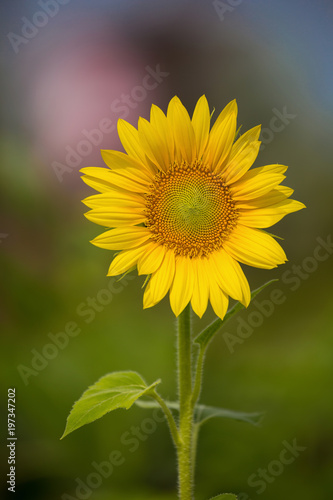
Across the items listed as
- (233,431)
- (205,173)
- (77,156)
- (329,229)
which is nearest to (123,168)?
(205,173)

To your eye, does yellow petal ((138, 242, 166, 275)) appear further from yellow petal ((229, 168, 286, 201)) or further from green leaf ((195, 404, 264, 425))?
green leaf ((195, 404, 264, 425))

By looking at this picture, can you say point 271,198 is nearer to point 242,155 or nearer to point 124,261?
point 242,155

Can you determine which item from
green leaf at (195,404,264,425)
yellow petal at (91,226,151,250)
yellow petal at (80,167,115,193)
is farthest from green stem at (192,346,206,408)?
yellow petal at (80,167,115,193)

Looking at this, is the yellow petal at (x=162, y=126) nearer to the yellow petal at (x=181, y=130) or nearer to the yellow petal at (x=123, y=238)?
the yellow petal at (x=181, y=130)

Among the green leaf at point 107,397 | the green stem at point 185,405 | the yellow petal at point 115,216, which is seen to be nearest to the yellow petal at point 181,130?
the yellow petal at point 115,216

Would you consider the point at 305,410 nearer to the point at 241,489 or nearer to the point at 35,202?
the point at 241,489
